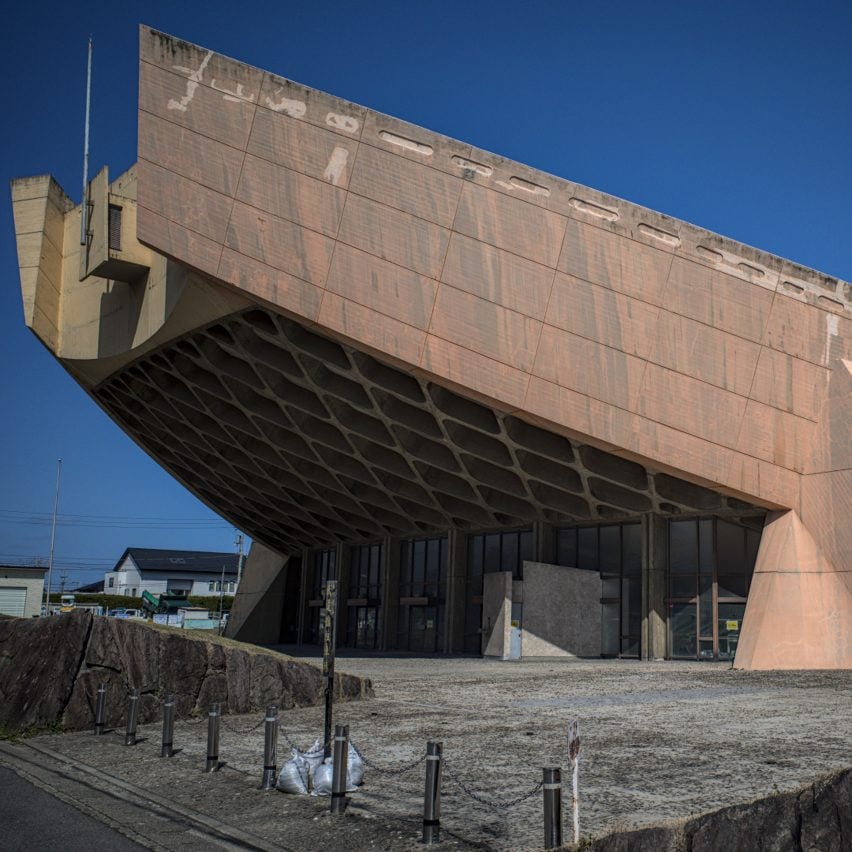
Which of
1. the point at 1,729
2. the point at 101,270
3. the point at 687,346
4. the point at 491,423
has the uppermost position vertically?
the point at 101,270

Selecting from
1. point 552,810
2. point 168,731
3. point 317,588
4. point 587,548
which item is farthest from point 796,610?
point 317,588

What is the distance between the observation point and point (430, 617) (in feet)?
126

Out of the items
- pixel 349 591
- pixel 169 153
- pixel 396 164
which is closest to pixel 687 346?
pixel 396 164

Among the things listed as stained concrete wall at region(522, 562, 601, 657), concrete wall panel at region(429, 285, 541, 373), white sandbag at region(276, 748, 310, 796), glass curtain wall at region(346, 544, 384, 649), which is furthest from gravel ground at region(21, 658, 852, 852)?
glass curtain wall at region(346, 544, 384, 649)

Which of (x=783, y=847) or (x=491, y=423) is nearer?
(x=783, y=847)

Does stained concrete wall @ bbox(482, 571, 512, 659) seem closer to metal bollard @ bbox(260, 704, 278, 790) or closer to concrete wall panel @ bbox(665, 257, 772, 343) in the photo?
concrete wall panel @ bbox(665, 257, 772, 343)

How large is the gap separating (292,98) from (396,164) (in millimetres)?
3119

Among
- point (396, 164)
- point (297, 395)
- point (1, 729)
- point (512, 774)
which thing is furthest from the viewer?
point (297, 395)

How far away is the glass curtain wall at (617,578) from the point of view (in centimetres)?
3094

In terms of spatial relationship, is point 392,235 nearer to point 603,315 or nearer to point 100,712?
point 603,315

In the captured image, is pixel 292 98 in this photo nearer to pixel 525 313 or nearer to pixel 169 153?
pixel 169 153

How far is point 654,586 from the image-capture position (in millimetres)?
30000

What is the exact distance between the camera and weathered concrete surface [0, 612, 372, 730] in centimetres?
1366

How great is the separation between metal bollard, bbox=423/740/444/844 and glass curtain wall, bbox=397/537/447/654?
3090cm
